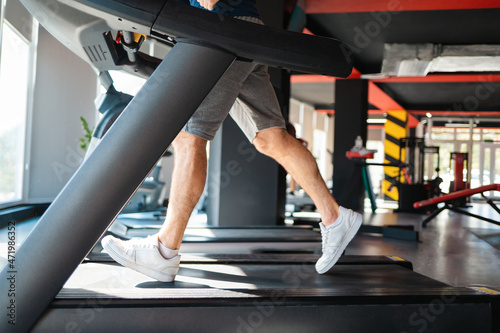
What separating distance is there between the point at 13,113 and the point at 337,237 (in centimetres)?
403

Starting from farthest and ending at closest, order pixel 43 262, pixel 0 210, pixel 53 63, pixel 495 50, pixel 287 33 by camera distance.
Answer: pixel 495 50
pixel 53 63
pixel 0 210
pixel 287 33
pixel 43 262

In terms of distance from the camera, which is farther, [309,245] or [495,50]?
[495,50]

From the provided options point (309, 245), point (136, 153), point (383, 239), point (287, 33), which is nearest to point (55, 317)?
point (136, 153)

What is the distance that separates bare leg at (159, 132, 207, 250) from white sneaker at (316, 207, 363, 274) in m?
0.44

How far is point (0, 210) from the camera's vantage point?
393 cm

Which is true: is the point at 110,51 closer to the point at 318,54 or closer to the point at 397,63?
the point at 318,54

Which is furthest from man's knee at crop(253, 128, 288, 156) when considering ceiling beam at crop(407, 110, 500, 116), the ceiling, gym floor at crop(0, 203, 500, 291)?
ceiling beam at crop(407, 110, 500, 116)

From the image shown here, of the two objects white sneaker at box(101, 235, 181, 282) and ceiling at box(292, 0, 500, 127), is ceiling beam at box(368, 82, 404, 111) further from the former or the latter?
white sneaker at box(101, 235, 181, 282)

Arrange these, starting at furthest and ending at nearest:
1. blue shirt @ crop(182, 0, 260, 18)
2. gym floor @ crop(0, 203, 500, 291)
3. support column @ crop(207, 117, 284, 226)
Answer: support column @ crop(207, 117, 284, 226), gym floor @ crop(0, 203, 500, 291), blue shirt @ crop(182, 0, 260, 18)

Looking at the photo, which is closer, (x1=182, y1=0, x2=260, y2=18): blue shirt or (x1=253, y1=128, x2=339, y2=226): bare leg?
(x1=182, y1=0, x2=260, y2=18): blue shirt

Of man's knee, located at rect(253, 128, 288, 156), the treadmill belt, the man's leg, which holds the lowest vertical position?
the treadmill belt

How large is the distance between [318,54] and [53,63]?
4.75 metres

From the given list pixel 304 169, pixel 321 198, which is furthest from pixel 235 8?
pixel 321 198

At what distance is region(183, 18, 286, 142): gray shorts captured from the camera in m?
1.25
